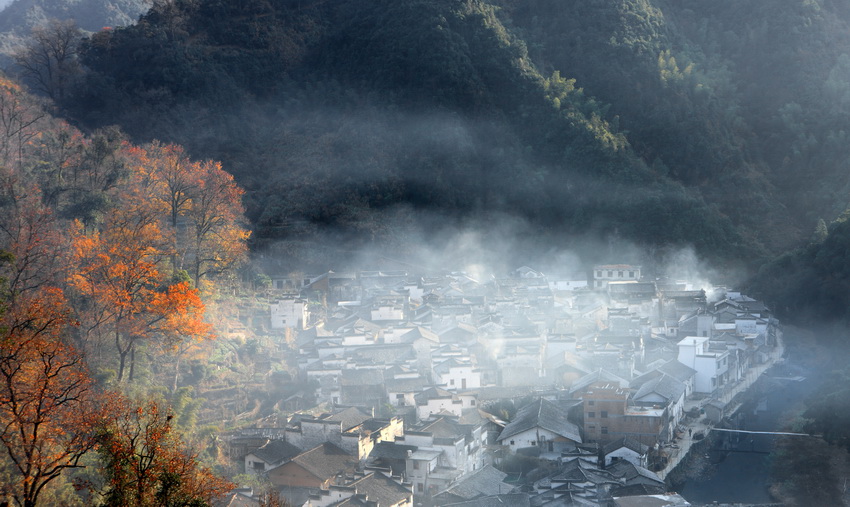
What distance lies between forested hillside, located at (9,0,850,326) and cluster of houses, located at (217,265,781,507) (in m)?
5.06

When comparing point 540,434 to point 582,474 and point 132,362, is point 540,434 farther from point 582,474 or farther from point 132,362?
point 132,362

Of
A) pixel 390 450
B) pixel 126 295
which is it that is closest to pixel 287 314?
pixel 126 295

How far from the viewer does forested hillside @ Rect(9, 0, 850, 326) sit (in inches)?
1357

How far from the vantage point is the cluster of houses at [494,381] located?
15367mm

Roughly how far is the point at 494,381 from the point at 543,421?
4.03 meters

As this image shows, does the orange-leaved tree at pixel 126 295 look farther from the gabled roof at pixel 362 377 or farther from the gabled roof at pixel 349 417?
the gabled roof at pixel 362 377

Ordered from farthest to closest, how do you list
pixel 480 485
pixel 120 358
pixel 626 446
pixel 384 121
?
1. pixel 384 121
2. pixel 626 446
3. pixel 120 358
4. pixel 480 485

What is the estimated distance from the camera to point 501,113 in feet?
133

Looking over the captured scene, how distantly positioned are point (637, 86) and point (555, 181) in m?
7.49

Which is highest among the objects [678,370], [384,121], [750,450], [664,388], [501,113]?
[501,113]

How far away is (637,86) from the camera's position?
41.5 m

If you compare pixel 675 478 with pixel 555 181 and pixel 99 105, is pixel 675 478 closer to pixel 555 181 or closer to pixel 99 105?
pixel 555 181

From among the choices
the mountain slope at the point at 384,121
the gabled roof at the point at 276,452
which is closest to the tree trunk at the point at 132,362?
the gabled roof at the point at 276,452

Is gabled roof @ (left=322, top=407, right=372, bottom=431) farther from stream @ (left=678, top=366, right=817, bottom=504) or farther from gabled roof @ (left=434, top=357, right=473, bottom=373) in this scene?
stream @ (left=678, top=366, right=817, bottom=504)
